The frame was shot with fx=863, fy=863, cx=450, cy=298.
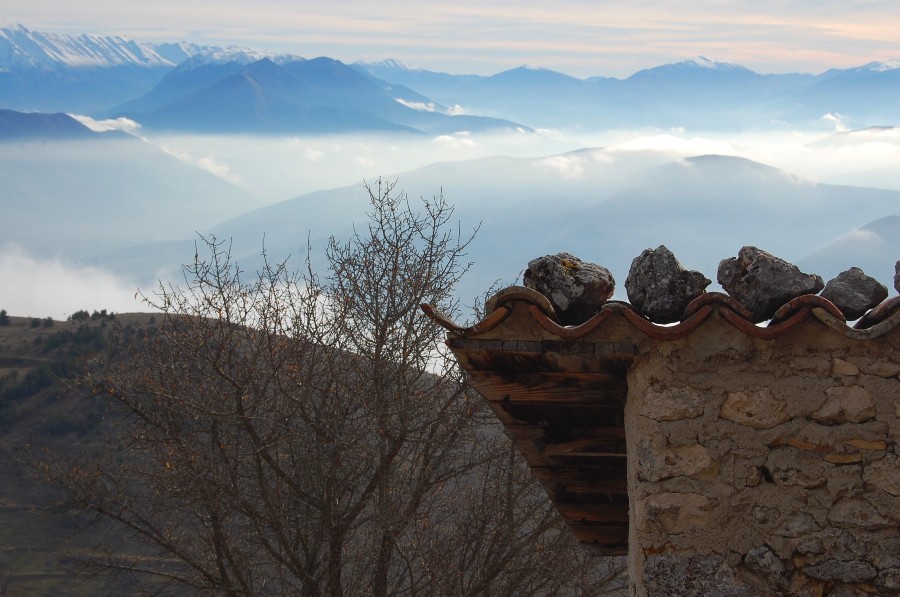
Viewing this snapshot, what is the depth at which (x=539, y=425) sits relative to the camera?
12.3 ft

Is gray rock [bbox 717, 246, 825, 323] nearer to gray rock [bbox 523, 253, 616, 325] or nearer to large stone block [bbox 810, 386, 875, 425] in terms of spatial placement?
large stone block [bbox 810, 386, 875, 425]

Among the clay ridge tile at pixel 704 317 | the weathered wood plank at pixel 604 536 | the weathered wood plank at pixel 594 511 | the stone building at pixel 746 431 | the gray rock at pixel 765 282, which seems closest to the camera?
the clay ridge tile at pixel 704 317

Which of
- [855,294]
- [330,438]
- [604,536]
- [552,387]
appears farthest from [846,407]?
[330,438]

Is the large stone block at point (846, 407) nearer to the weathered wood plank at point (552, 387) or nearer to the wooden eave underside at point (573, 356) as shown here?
the wooden eave underside at point (573, 356)

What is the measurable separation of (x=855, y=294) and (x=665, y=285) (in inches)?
26.0

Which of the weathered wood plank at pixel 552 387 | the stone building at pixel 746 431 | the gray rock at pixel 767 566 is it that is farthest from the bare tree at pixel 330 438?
the gray rock at pixel 767 566

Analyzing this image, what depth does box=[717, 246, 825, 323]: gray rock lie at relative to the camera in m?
3.08

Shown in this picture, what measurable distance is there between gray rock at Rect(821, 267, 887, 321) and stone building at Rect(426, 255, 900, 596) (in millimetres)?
152

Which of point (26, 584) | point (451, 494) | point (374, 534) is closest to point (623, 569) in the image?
point (451, 494)

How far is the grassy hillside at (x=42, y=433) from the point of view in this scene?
106ft

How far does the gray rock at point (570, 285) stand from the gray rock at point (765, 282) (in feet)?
1.60

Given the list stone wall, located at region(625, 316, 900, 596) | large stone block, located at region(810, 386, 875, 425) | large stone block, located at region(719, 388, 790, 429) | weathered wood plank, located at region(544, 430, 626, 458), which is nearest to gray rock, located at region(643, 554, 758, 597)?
stone wall, located at region(625, 316, 900, 596)

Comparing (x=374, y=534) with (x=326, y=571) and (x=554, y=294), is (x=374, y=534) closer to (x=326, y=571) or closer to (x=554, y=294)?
(x=326, y=571)

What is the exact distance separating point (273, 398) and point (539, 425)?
23.6ft
